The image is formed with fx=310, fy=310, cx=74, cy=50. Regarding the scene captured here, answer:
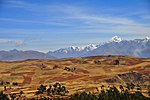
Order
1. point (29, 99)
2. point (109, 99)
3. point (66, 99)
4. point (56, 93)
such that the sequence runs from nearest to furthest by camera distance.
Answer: point (109, 99), point (66, 99), point (29, 99), point (56, 93)

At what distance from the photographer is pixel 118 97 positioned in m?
148

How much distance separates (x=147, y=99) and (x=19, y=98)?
249 ft

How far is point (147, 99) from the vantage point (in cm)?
14425

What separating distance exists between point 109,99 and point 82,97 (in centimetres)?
1362

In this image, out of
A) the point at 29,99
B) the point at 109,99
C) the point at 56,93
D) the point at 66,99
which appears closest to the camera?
Answer: the point at 109,99

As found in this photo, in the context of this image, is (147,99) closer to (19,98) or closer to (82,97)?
(82,97)

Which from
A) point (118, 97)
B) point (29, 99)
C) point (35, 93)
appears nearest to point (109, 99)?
point (118, 97)

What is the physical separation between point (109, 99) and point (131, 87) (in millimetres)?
55732

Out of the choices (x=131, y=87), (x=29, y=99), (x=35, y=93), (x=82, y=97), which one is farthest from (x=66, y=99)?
(x=131, y=87)

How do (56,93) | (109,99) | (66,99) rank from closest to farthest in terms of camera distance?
(109,99) → (66,99) → (56,93)

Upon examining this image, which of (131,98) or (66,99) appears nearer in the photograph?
(131,98)

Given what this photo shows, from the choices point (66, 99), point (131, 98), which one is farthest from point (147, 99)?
point (66, 99)

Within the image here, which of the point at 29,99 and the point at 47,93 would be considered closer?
the point at 29,99

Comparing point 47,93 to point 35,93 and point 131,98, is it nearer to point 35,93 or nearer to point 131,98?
point 35,93
